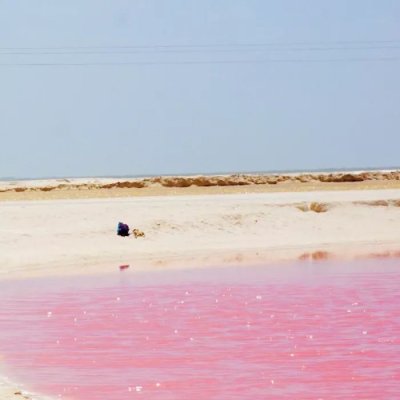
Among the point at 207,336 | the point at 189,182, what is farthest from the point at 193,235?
the point at 189,182

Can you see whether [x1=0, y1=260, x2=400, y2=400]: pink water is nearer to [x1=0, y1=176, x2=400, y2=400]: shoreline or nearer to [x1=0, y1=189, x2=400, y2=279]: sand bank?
[x1=0, y1=176, x2=400, y2=400]: shoreline

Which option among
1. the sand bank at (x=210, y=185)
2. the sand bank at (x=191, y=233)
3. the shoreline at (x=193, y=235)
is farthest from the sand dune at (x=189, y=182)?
the sand bank at (x=191, y=233)

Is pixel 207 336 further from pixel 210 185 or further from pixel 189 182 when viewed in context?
pixel 189 182

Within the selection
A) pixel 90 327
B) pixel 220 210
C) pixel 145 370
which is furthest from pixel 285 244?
pixel 145 370

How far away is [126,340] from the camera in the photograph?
12641 mm

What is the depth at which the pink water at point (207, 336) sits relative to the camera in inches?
393

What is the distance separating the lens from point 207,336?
12.8 m

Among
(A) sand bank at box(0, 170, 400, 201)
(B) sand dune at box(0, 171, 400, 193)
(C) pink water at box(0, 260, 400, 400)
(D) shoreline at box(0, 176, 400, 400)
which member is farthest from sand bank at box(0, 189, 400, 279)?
(B) sand dune at box(0, 171, 400, 193)

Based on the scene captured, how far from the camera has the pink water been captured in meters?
9.99

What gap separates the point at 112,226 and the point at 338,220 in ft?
21.2

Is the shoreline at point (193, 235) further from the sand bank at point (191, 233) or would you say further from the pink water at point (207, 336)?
the pink water at point (207, 336)

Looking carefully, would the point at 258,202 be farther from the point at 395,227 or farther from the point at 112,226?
the point at 112,226

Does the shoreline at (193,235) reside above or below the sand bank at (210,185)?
below

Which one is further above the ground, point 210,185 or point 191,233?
point 210,185
